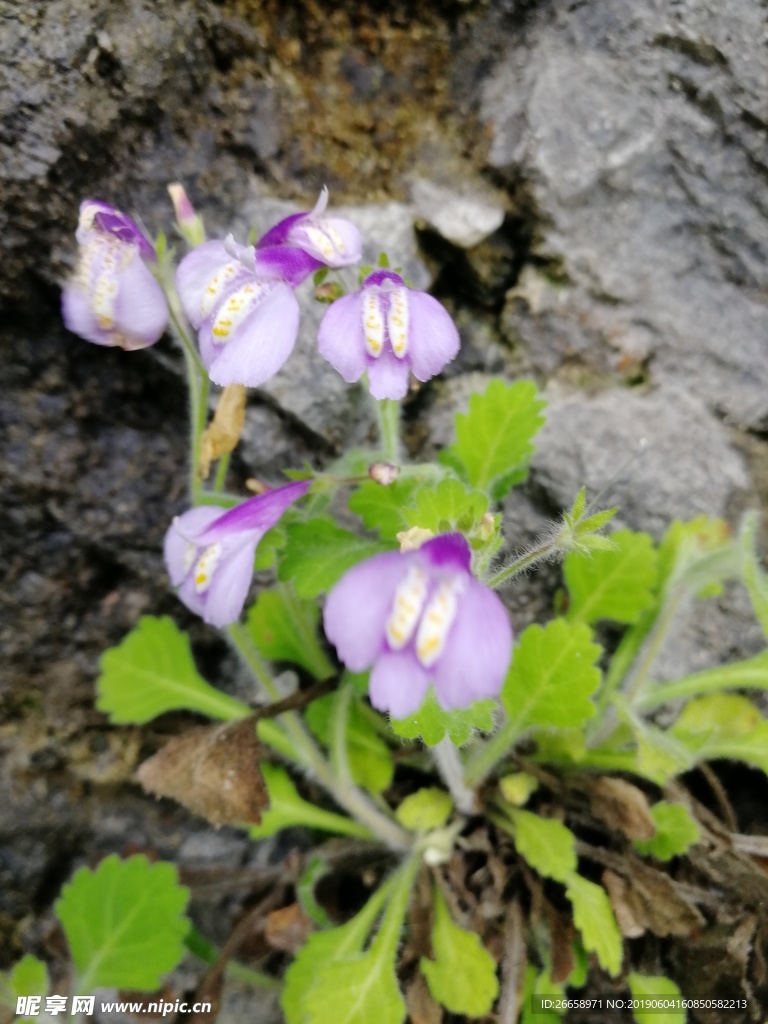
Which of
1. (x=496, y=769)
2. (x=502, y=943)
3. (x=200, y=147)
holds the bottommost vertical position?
(x=502, y=943)

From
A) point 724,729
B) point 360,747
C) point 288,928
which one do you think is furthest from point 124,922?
point 724,729

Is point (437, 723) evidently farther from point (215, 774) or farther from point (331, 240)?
point (331, 240)

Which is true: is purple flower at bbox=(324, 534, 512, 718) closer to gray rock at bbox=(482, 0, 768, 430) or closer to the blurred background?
the blurred background

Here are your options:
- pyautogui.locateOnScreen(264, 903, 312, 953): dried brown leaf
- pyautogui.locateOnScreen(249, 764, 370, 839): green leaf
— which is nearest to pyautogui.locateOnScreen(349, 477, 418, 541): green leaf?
pyautogui.locateOnScreen(249, 764, 370, 839): green leaf

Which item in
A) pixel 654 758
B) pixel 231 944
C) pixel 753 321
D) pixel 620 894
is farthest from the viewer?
pixel 753 321

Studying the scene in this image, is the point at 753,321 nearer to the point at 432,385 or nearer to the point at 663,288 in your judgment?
the point at 663,288

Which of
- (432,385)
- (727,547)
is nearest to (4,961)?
(432,385)

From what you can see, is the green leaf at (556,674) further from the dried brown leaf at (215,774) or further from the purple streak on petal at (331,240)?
the purple streak on petal at (331,240)
